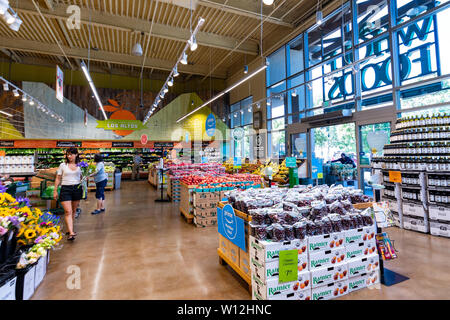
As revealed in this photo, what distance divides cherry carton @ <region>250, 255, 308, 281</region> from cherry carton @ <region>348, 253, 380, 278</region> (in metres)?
0.55

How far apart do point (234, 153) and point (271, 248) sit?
13.5 meters

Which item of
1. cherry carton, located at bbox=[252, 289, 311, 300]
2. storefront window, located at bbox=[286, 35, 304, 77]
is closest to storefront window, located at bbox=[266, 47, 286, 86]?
storefront window, located at bbox=[286, 35, 304, 77]

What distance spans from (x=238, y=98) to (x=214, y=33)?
5074mm

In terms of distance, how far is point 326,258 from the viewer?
2236 mm

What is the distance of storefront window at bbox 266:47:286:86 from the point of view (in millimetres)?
10914

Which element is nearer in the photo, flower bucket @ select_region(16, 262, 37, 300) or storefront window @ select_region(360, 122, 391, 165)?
flower bucket @ select_region(16, 262, 37, 300)

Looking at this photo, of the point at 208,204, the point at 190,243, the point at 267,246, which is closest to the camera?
the point at 267,246

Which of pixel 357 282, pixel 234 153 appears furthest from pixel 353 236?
pixel 234 153

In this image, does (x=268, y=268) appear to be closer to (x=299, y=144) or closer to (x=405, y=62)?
(x=405, y=62)

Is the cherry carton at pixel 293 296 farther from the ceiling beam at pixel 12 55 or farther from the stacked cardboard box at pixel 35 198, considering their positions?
the ceiling beam at pixel 12 55

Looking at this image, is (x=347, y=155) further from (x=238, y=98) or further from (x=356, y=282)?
(x=238, y=98)

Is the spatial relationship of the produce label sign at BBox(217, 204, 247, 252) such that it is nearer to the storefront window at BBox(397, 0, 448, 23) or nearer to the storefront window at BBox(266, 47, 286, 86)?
the storefront window at BBox(397, 0, 448, 23)

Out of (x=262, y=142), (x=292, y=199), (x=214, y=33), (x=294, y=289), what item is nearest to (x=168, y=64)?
(x=214, y=33)

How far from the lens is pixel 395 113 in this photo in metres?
6.08
